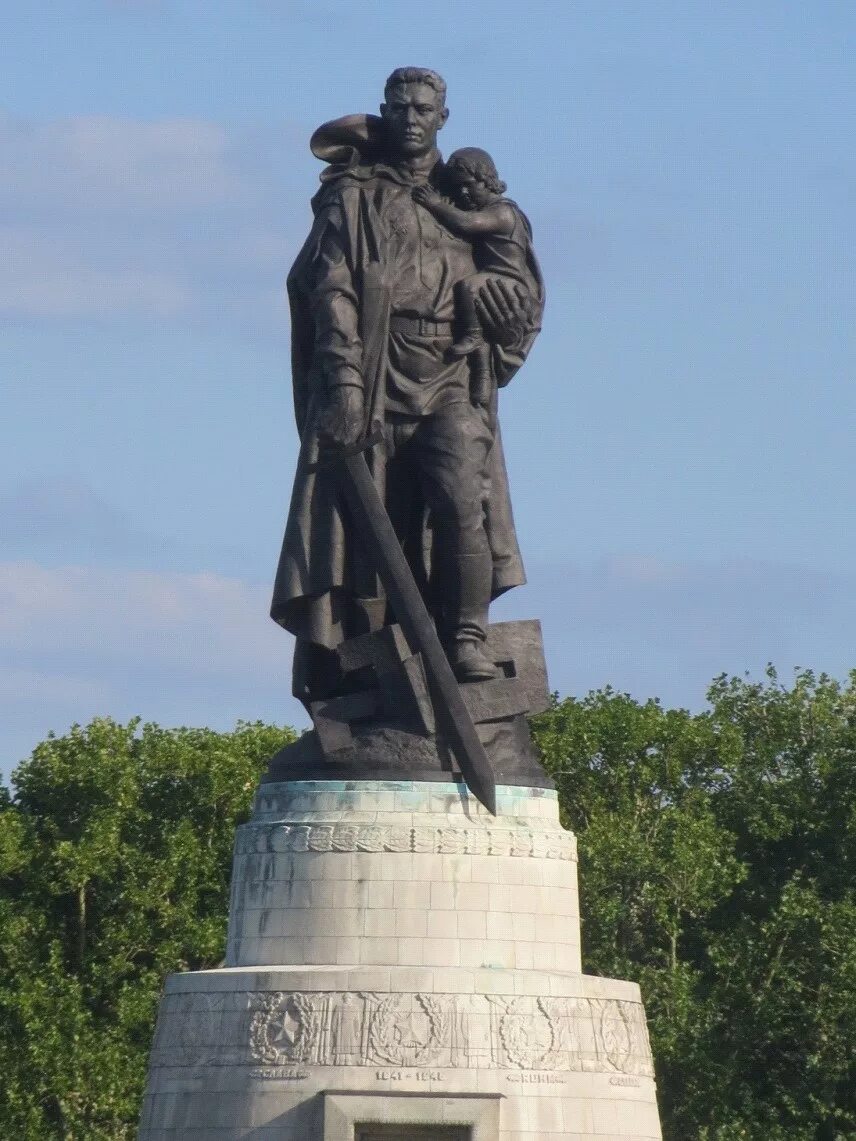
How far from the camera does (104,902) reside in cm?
4422

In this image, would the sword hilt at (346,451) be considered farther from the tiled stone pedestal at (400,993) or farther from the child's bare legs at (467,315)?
the tiled stone pedestal at (400,993)

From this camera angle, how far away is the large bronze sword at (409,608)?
2206 cm

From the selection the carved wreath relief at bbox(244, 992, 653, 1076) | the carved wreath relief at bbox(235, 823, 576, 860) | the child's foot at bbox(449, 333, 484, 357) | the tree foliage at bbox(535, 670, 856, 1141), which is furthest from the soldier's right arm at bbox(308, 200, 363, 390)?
the tree foliage at bbox(535, 670, 856, 1141)

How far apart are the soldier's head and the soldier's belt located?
5.21 ft

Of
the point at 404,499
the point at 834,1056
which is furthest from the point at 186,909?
the point at 404,499

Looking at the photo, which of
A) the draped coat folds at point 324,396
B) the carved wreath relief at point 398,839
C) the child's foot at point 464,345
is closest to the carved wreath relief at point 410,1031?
the carved wreath relief at point 398,839

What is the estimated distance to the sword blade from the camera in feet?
72.4

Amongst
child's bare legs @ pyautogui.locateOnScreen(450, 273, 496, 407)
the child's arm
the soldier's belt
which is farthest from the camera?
the child's arm

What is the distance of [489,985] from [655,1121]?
213cm

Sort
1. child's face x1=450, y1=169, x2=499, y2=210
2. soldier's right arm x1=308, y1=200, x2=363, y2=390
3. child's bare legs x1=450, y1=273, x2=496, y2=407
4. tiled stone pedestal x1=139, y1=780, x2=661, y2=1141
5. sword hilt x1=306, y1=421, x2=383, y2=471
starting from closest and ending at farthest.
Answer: tiled stone pedestal x1=139, y1=780, x2=661, y2=1141, sword hilt x1=306, y1=421, x2=383, y2=471, soldier's right arm x1=308, y1=200, x2=363, y2=390, child's bare legs x1=450, y1=273, x2=496, y2=407, child's face x1=450, y1=169, x2=499, y2=210

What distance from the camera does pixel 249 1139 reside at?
20844 mm

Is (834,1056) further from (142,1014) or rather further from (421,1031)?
(421,1031)

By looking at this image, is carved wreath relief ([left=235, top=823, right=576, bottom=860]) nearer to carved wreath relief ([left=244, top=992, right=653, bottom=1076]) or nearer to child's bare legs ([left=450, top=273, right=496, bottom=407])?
carved wreath relief ([left=244, top=992, right=653, bottom=1076])

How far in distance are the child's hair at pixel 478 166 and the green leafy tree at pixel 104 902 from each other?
21.3 meters
